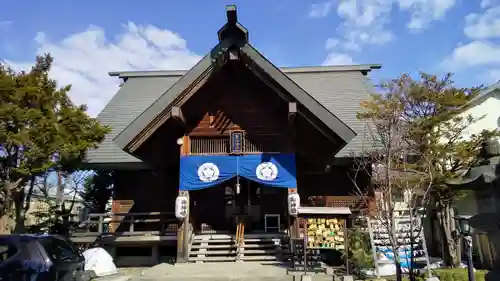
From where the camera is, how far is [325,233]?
10188 mm

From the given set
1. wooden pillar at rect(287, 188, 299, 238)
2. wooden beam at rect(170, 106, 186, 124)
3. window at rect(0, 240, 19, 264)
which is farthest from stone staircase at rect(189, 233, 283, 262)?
window at rect(0, 240, 19, 264)

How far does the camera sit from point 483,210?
5.78m

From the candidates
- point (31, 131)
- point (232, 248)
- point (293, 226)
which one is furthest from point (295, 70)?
point (31, 131)

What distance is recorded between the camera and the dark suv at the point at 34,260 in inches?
255

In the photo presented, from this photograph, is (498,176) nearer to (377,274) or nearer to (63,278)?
(377,274)

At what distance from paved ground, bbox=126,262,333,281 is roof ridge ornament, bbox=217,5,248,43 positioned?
676 centimetres

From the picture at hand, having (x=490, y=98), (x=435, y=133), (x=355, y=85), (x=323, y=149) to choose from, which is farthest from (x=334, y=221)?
(x=490, y=98)

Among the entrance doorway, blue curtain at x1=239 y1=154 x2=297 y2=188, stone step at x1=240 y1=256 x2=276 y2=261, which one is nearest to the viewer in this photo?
stone step at x1=240 y1=256 x2=276 y2=261

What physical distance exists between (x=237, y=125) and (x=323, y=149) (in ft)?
9.97

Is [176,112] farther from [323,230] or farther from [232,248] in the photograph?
[323,230]

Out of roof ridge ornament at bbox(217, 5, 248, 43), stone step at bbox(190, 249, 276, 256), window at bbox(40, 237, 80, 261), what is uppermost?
roof ridge ornament at bbox(217, 5, 248, 43)

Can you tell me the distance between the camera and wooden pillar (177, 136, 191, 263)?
466 inches

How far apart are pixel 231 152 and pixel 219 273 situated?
4.09 m

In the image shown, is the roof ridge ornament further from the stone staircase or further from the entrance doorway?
the stone staircase
